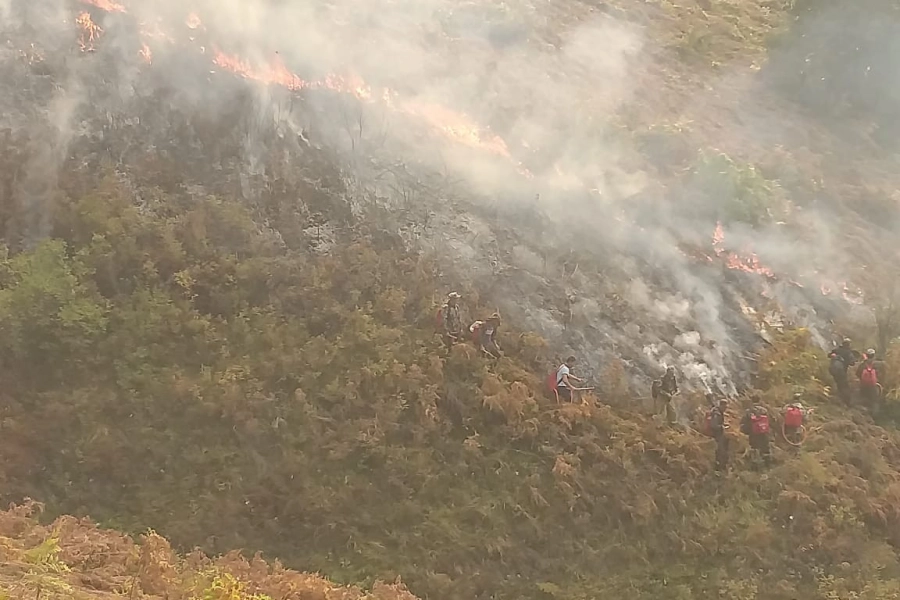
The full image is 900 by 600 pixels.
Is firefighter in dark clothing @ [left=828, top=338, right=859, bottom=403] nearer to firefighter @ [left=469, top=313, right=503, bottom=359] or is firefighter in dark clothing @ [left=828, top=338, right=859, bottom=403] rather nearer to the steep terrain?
the steep terrain

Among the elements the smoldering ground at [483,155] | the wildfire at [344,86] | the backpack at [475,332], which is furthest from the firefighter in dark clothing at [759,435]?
the wildfire at [344,86]

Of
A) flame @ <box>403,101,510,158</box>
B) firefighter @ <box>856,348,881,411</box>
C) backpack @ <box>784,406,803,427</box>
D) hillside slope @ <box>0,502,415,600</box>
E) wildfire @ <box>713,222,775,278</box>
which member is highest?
flame @ <box>403,101,510,158</box>

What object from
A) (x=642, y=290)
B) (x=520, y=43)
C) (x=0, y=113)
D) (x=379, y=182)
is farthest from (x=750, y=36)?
(x=0, y=113)

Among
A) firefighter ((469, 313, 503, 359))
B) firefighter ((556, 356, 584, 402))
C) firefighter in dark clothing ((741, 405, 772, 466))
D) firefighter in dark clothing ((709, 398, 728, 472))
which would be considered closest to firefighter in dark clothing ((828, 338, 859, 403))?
firefighter in dark clothing ((741, 405, 772, 466))

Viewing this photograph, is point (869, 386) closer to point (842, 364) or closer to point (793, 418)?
point (842, 364)

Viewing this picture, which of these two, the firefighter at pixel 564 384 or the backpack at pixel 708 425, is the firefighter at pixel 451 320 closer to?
the firefighter at pixel 564 384

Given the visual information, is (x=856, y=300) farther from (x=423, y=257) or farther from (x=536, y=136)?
(x=423, y=257)
